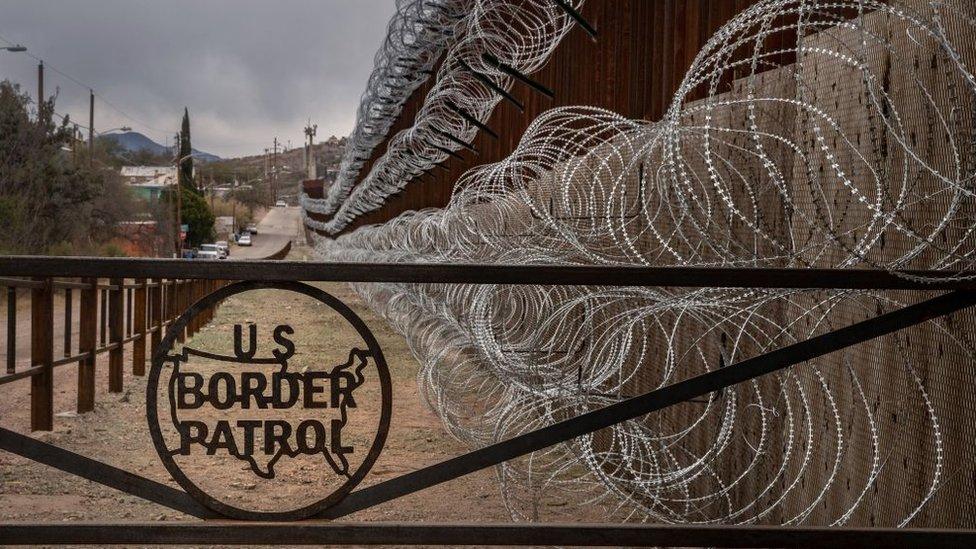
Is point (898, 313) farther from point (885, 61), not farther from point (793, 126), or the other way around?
point (793, 126)

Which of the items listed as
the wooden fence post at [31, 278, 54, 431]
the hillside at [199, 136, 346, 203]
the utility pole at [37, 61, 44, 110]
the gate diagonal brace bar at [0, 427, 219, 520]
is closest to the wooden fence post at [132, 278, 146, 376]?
the wooden fence post at [31, 278, 54, 431]

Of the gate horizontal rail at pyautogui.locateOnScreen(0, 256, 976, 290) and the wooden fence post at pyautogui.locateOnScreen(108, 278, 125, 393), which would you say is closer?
the gate horizontal rail at pyautogui.locateOnScreen(0, 256, 976, 290)

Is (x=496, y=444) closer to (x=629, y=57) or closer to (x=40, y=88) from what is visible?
(x=629, y=57)

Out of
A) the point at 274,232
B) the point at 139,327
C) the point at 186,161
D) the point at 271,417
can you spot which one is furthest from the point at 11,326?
the point at 274,232

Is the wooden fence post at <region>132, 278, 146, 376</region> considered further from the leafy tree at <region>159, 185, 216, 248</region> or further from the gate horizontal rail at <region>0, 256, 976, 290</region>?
the leafy tree at <region>159, 185, 216, 248</region>

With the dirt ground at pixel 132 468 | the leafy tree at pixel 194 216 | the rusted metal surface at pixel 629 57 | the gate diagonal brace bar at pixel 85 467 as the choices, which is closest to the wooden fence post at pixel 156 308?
the dirt ground at pixel 132 468

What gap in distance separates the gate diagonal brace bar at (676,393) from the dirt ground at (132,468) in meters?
2.61

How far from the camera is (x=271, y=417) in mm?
11328

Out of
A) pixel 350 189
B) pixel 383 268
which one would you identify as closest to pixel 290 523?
pixel 383 268

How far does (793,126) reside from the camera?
Result: 15.6 ft

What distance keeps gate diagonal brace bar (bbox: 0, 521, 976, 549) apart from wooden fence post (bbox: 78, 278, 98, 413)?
767 centimetres

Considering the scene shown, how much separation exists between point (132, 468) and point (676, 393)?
6.14 meters

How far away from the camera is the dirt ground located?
6.76 metres

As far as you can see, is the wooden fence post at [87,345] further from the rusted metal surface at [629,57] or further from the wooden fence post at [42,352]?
the rusted metal surface at [629,57]
